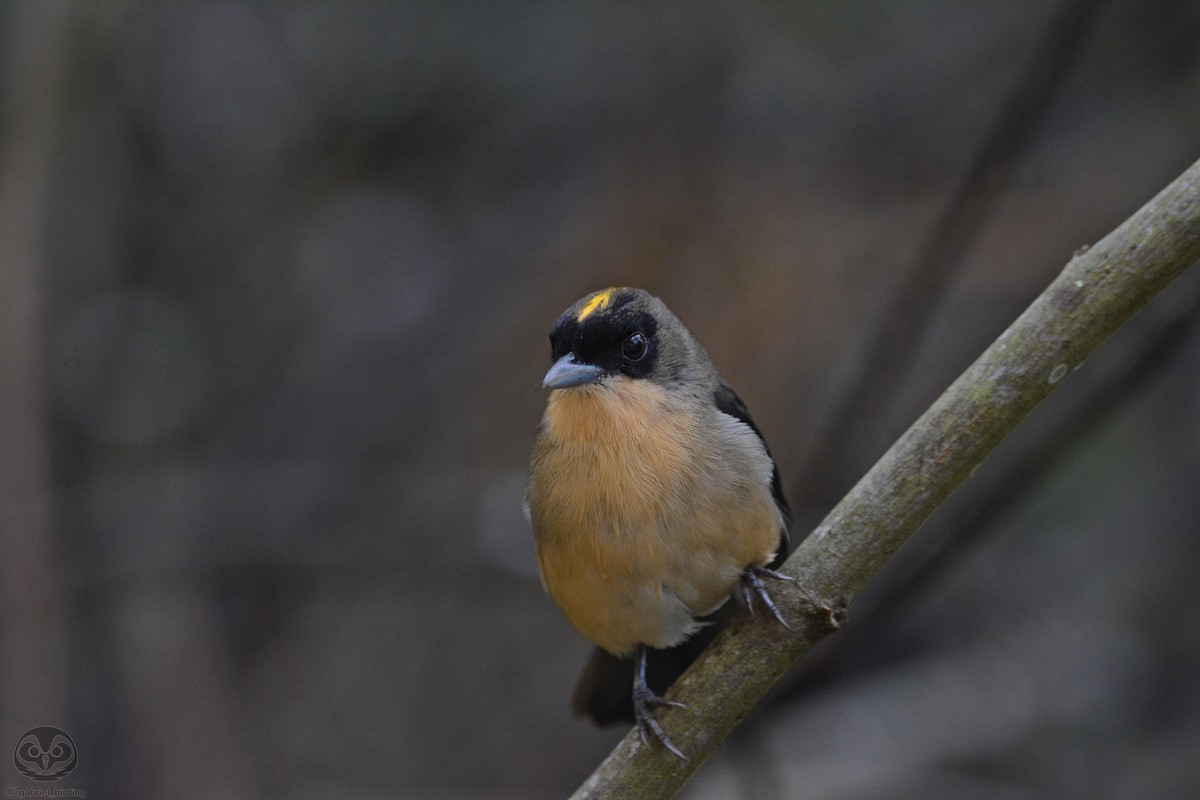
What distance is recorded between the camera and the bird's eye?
3.61 metres

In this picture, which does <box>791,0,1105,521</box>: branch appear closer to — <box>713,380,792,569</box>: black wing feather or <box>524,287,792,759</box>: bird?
<box>713,380,792,569</box>: black wing feather

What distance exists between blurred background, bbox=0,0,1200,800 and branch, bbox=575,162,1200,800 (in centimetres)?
274

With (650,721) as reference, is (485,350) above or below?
above

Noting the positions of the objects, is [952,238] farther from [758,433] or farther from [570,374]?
[570,374]

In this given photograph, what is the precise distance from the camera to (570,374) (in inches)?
137

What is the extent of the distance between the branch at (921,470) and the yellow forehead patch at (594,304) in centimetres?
108

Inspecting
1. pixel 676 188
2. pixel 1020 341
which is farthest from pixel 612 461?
pixel 676 188

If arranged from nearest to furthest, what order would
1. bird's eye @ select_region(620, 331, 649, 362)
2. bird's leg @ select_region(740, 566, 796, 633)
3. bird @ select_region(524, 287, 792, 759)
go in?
bird's leg @ select_region(740, 566, 796, 633) < bird @ select_region(524, 287, 792, 759) < bird's eye @ select_region(620, 331, 649, 362)

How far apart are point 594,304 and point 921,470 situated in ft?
4.22

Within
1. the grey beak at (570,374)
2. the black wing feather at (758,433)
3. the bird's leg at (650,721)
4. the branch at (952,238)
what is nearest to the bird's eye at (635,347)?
the grey beak at (570,374)

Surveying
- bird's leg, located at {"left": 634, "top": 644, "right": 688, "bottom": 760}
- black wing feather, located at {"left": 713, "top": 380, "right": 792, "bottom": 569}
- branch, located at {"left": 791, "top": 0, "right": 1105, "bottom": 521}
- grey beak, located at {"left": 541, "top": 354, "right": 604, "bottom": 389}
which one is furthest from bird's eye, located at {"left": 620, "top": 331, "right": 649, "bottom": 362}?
branch, located at {"left": 791, "top": 0, "right": 1105, "bottom": 521}

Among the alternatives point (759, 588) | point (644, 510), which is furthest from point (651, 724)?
point (644, 510)

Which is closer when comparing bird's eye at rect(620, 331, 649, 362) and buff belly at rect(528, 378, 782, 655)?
buff belly at rect(528, 378, 782, 655)

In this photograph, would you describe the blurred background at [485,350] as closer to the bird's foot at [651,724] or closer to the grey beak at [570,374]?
the grey beak at [570,374]
